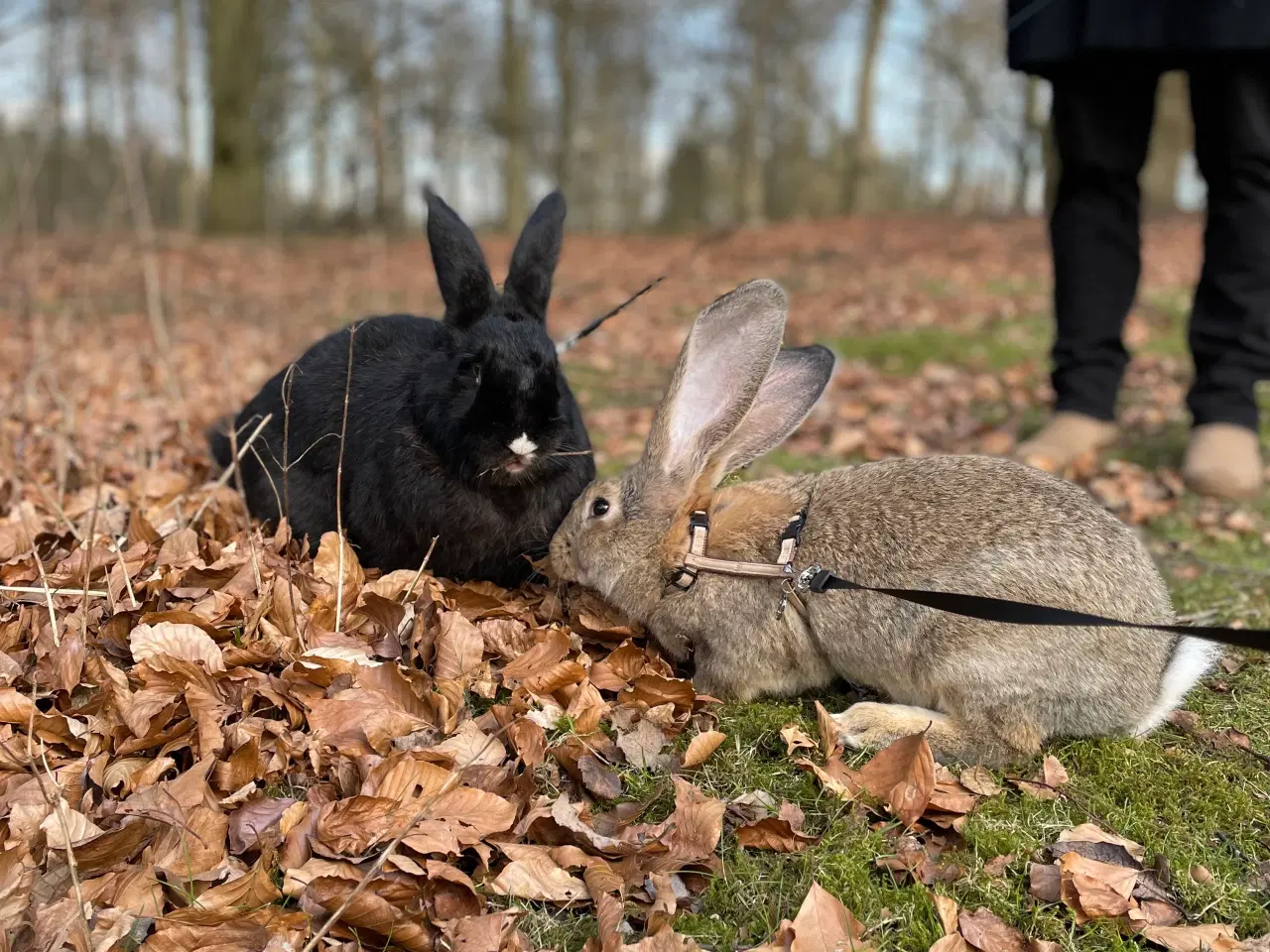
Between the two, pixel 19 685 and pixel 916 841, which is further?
pixel 19 685

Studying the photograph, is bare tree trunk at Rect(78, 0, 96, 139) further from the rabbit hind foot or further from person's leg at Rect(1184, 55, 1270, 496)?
the rabbit hind foot

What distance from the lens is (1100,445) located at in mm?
6309

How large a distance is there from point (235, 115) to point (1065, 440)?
77.2 feet

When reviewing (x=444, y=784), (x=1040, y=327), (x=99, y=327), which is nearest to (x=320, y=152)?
(x=99, y=327)

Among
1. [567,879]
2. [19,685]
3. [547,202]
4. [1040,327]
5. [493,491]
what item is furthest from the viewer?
[1040,327]

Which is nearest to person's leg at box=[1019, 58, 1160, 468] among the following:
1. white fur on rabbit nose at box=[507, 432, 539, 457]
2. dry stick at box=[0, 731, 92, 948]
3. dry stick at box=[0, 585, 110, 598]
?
white fur on rabbit nose at box=[507, 432, 539, 457]

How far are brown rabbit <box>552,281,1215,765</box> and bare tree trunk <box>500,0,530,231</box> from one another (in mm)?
25954

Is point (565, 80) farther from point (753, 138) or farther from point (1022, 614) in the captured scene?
point (1022, 614)

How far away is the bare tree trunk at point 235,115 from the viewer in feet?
75.9

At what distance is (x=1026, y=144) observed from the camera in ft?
97.6

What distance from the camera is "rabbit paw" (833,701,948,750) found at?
3.06m

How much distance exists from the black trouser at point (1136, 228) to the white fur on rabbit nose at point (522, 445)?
4106 millimetres

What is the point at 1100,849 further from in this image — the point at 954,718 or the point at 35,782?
the point at 35,782

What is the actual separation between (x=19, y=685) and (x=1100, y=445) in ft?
19.4
